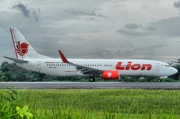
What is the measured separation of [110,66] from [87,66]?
238cm

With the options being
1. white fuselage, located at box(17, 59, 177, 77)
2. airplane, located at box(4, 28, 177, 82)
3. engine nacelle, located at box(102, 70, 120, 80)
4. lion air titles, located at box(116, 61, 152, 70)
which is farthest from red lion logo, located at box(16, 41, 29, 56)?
lion air titles, located at box(116, 61, 152, 70)

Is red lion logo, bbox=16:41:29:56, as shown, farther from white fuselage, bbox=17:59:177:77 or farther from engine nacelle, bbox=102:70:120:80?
engine nacelle, bbox=102:70:120:80

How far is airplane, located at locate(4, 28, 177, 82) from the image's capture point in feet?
115

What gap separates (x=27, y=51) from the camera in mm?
38562

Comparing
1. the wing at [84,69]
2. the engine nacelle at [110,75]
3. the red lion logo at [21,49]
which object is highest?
the red lion logo at [21,49]

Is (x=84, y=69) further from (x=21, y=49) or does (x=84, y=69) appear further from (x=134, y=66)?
(x=21, y=49)

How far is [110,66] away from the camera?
3619cm

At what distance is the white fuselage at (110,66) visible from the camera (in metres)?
34.9

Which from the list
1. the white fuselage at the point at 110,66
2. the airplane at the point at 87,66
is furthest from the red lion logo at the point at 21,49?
the white fuselage at the point at 110,66

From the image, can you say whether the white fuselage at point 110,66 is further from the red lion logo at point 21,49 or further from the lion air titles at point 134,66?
the red lion logo at point 21,49

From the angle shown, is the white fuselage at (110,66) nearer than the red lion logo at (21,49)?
Yes

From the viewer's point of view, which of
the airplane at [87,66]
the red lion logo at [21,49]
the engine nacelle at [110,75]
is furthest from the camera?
the red lion logo at [21,49]

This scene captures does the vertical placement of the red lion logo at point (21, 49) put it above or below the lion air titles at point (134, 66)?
above

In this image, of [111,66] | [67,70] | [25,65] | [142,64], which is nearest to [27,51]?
[25,65]
